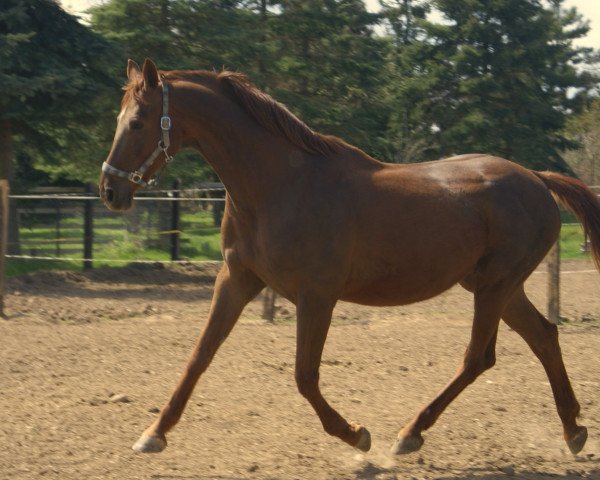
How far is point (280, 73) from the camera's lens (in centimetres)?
2044

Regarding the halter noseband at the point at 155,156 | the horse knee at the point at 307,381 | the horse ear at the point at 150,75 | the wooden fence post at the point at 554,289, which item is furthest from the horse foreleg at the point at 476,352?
the wooden fence post at the point at 554,289

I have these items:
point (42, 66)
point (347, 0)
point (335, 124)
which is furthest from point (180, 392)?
point (347, 0)


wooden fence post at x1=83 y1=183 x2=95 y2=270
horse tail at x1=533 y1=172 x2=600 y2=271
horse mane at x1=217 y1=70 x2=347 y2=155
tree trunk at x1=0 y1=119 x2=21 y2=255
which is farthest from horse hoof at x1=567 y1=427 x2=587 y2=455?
tree trunk at x1=0 y1=119 x2=21 y2=255

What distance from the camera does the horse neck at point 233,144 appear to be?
4762mm

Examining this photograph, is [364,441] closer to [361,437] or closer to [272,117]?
[361,437]

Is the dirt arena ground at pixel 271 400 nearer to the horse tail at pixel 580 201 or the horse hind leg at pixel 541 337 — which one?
the horse hind leg at pixel 541 337

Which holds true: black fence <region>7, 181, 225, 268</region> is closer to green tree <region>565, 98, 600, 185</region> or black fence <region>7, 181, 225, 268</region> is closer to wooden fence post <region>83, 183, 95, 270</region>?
wooden fence post <region>83, 183, 95, 270</region>

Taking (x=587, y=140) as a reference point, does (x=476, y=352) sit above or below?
below

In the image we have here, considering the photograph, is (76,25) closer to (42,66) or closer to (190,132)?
(42,66)

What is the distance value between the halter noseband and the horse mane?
15.9 inches

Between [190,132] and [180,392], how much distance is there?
1.38 meters

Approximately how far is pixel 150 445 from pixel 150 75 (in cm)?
190

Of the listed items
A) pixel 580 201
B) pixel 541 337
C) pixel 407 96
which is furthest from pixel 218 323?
pixel 407 96

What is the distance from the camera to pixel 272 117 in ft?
16.1
